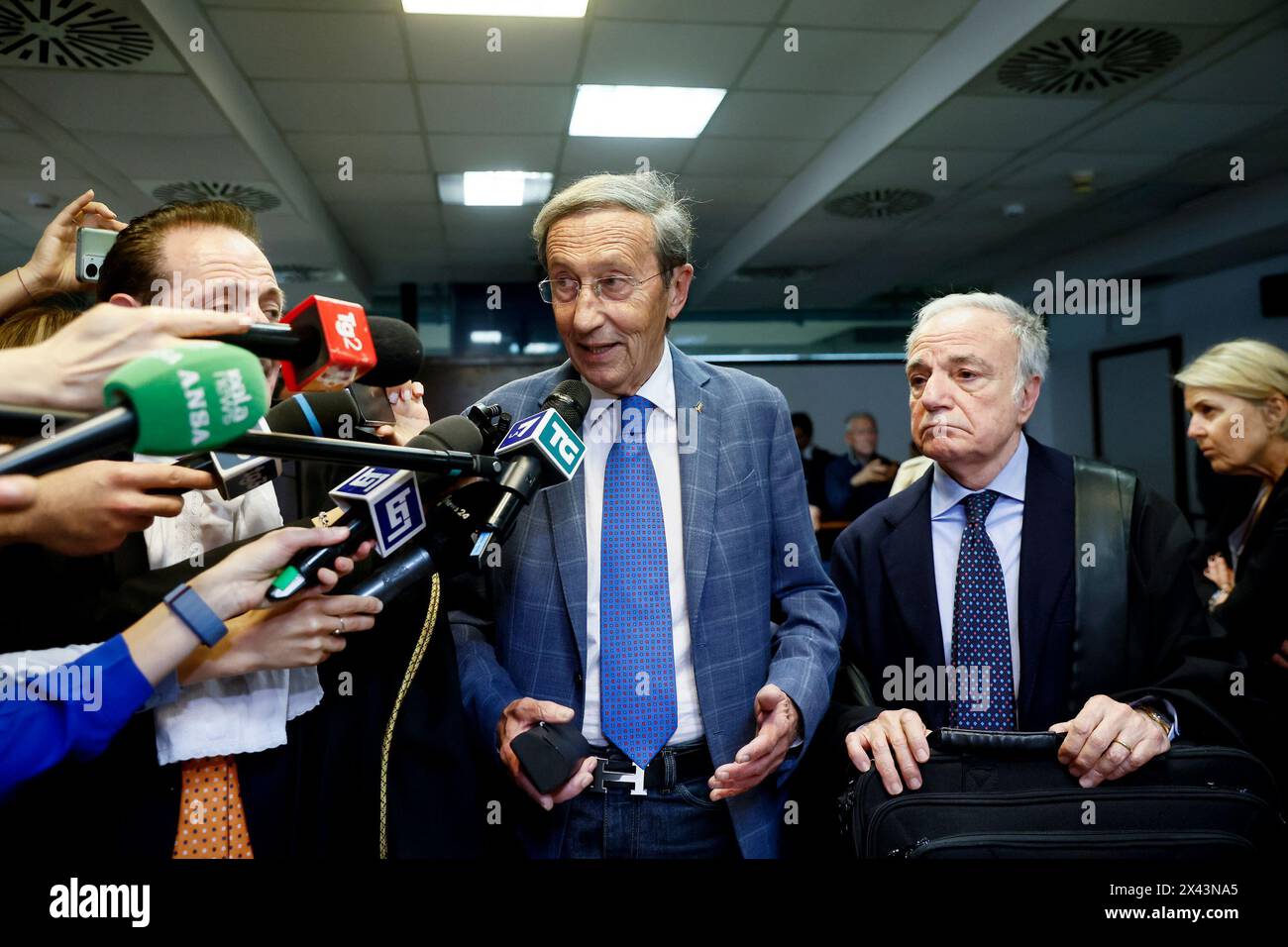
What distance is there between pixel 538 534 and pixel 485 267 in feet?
23.1

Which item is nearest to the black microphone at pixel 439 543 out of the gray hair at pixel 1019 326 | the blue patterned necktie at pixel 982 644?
the blue patterned necktie at pixel 982 644

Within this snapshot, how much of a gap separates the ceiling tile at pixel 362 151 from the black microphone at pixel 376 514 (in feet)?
14.9

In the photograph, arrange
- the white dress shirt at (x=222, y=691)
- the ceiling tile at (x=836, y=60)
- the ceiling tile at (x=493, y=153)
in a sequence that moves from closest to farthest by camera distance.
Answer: the white dress shirt at (x=222, y=691) → the ceiling tile at (x=836, y=60) → the ceiling tile at (x=493, y=153)

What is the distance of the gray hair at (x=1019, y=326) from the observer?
4.69 ft

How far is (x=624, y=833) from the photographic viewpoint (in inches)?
46.4

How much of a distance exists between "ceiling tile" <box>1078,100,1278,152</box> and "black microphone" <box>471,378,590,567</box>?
15.3 ft

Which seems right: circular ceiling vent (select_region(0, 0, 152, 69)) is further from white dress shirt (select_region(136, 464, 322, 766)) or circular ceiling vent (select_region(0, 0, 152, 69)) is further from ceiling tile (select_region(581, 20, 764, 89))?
white dress shirt (select_region(136, 464, 322, 766))

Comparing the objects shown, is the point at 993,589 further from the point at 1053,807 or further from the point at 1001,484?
the point at 1053,807

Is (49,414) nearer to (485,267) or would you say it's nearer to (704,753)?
(704,753)

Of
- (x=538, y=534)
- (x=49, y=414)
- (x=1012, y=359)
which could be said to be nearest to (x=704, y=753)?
(x=538, y=534)

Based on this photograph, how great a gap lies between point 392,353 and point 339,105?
4.20m

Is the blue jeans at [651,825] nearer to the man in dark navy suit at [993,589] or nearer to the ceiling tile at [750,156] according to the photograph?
the man in dark navy suit at [993,589]

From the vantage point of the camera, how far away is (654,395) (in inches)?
51.9

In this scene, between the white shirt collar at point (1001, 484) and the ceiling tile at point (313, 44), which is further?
the ceiling tile at point (313, 44)
